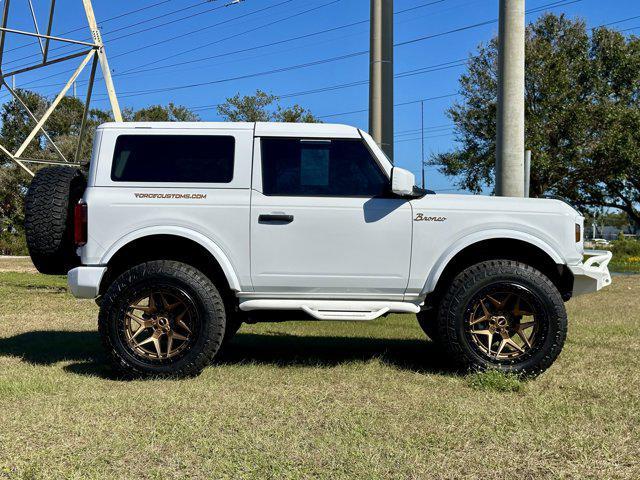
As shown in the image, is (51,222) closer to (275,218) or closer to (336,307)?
(275,218)

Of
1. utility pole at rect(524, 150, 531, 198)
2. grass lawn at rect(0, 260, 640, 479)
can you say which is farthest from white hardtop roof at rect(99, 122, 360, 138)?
utility pole at rect(524, 150, 531, 198)

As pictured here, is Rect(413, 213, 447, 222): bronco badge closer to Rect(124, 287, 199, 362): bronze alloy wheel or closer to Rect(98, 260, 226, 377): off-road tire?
Rect(98, 260, 226, 377): off-road tire

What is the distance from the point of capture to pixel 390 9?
397 inches

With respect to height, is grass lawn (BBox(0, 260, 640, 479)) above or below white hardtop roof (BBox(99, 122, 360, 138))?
below

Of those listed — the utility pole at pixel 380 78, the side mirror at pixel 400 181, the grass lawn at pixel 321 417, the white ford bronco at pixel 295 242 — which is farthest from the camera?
the utility pole at pixel 380 78

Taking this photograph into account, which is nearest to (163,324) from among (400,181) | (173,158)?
(173,158)

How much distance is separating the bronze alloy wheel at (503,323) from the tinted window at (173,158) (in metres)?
2.37

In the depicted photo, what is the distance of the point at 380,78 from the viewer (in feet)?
33.0


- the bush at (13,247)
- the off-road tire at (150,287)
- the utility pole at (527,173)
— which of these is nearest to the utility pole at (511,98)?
the utility pole at (527,173)

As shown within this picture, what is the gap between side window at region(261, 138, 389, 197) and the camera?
18.7ft

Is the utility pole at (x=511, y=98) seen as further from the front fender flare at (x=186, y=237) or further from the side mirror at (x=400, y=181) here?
the front fender flare at (x=186, y=237)

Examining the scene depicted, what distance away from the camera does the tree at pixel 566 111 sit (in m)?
22.2

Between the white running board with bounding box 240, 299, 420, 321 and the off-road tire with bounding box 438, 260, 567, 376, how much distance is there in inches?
12.8

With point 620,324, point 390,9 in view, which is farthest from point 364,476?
point 390,9
